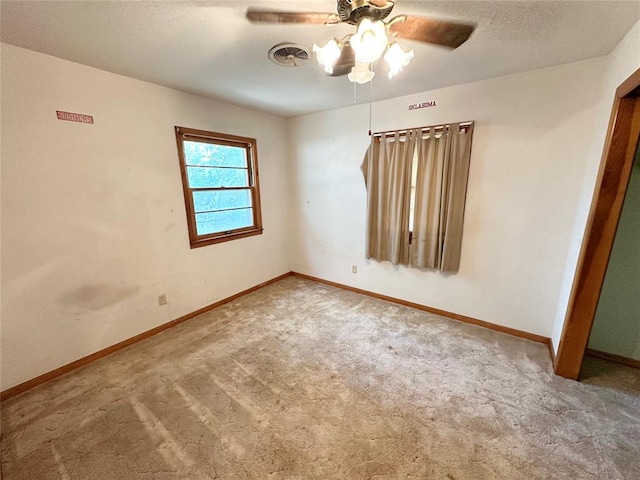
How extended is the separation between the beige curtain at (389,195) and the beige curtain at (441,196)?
13 cm

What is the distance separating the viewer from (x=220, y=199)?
3.14 m

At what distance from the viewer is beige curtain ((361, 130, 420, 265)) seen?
284cm

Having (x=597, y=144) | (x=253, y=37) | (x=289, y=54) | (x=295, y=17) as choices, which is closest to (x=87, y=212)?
(x=253, y=37)

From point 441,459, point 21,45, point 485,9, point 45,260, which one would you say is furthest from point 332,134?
point 441,459

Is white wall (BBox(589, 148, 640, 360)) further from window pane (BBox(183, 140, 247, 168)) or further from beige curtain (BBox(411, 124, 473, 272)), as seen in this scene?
window pane (BBox(183, 140, 247, 168))

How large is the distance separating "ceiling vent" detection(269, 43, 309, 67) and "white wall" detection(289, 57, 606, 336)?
4.36ft

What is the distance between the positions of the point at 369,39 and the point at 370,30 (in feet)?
0.12

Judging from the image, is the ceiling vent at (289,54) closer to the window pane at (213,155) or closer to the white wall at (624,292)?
the window pane at (213,155)

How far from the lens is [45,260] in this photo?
194 centimetres

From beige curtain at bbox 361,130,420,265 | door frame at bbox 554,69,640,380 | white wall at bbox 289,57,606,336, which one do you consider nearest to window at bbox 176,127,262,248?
white wall at bbox 289,57,606,336

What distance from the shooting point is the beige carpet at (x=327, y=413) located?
1.39m

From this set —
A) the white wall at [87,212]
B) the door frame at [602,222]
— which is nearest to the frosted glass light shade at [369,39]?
the door frame at [602,222]

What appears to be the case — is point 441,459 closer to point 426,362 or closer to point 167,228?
point 426,362

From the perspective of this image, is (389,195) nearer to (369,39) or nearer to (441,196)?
(441,196)
